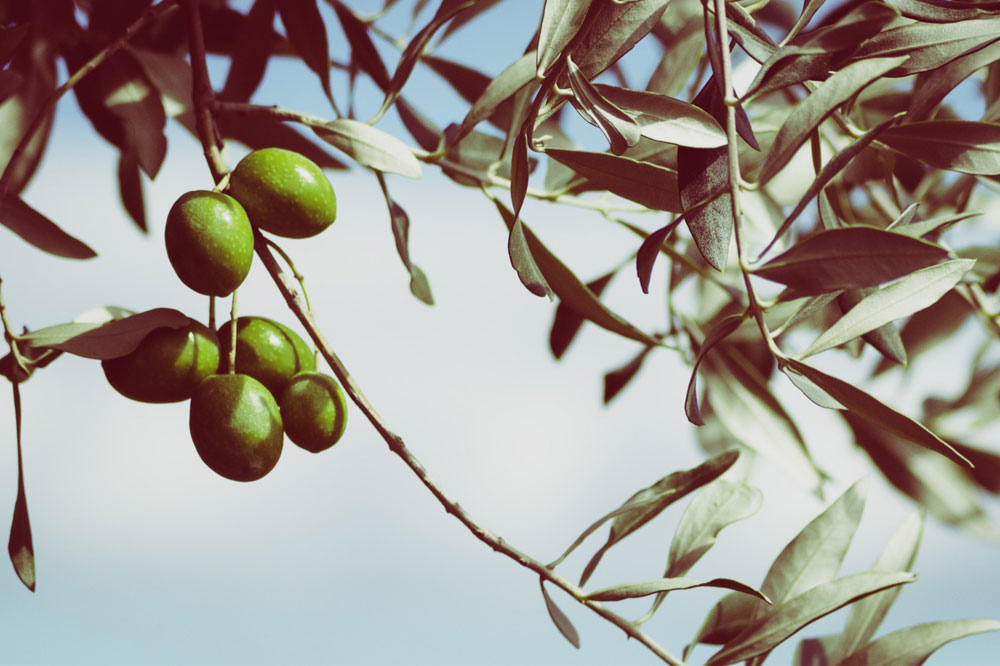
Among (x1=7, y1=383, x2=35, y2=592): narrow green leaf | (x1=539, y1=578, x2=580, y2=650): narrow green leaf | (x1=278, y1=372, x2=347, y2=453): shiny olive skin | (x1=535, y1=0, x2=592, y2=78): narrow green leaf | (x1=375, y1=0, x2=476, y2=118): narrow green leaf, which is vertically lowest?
(x1=539, y1=578, x2=580, y2=650): narrow green leaf

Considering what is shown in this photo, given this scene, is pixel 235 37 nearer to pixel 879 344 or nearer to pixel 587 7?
pixel 587 7

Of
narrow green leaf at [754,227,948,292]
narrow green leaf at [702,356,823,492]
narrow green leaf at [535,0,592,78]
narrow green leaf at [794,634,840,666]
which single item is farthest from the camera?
narrow green leaf at [702,356,823,492]

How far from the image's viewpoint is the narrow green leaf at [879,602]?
3.61ft

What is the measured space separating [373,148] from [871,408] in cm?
48

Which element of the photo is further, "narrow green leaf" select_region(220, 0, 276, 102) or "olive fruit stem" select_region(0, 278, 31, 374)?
"narrow green leaf" select_region(220, 0, 276, 102)

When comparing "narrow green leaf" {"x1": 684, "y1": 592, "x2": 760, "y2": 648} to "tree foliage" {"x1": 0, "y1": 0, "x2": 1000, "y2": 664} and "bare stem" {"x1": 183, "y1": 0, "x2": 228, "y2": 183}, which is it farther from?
"bare stem" {"x1": 183, "y1": 0, "x2": 228, "y2": 183}

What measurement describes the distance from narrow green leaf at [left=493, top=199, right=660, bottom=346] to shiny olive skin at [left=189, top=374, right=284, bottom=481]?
0.29 m

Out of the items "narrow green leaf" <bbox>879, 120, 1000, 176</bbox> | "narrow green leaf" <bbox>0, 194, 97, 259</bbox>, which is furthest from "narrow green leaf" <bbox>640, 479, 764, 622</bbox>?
"narrow green leaf" <bbox>0, 194, 97, 259</bbox>

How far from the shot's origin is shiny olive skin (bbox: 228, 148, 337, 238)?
805 mm

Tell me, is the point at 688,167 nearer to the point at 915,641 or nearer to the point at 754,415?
the point at 915,641

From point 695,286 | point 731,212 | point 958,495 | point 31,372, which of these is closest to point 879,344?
point 731,212

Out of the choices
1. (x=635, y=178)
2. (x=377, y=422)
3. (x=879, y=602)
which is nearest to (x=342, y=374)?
(x=377, y=422)

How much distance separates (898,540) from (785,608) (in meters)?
0.34

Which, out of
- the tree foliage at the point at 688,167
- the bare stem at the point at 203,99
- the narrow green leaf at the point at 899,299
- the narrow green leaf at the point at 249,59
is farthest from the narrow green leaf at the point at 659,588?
the narrow green leaf at the point at 249,59
